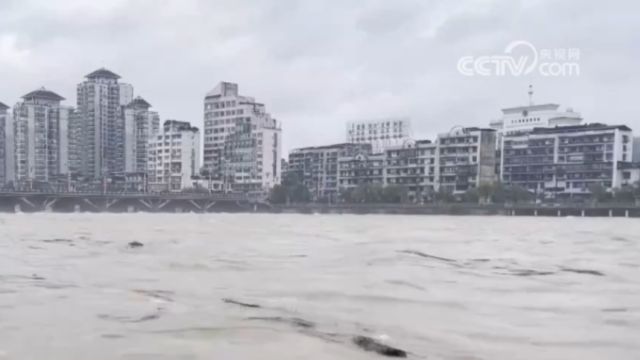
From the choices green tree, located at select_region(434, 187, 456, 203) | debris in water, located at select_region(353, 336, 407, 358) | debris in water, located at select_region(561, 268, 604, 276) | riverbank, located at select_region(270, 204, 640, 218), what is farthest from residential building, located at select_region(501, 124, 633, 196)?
debris in water, located at select_region(353, 336, 407, 358)

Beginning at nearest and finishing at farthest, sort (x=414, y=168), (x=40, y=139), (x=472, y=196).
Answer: (x=472, y=196)
(x=414, y=168)
(x=40, y=139)

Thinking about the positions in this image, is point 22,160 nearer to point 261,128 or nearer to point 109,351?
point 261,128

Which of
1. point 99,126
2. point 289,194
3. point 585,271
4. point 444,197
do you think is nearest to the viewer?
point 585,271

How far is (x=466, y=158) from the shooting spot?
320ft

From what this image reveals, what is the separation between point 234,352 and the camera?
5.04 meters

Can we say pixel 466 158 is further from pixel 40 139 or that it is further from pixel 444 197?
pixel 40 139

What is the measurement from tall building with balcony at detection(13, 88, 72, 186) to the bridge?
17738 mm

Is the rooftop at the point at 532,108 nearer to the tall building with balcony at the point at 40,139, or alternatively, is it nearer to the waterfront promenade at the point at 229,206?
the waterfront promenade at the point at 229,206

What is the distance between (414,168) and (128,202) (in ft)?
135

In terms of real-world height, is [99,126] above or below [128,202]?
above

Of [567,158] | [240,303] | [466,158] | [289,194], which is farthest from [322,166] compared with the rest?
[240,303]

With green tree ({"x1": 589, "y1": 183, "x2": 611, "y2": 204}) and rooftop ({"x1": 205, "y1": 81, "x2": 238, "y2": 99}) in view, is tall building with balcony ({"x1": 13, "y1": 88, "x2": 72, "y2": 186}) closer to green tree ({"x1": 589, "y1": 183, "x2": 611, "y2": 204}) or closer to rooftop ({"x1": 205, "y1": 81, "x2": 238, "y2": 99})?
rooftop ({"x1": 205, "y1": 81, "x2": 238, "y2": 99})

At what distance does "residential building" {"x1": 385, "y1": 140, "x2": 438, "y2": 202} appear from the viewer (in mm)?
100938

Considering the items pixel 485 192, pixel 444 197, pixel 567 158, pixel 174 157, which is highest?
pixel 567 158
